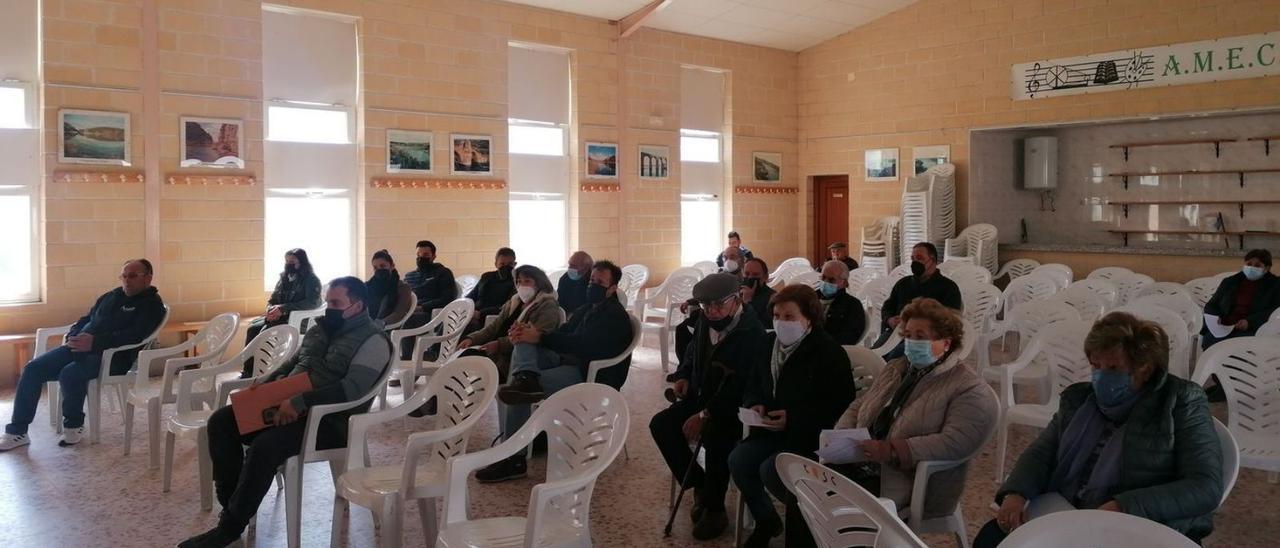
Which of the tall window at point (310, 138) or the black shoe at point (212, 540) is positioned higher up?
the tall window at point (310, 138)

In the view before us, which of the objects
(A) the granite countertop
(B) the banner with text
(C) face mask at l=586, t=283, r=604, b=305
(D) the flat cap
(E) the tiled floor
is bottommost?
(E) the tiled floor

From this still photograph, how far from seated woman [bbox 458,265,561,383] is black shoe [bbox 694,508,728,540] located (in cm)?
150

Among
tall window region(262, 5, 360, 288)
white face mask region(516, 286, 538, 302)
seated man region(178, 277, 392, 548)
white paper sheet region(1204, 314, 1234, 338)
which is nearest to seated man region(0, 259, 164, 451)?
seated man region(178, 277, 392, 548)

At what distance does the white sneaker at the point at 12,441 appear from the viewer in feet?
17.7

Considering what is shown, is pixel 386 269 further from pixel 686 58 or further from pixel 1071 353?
pixel 686 58

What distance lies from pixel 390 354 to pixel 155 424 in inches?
66.8

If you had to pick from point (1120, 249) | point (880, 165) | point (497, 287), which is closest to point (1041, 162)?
point (1120, 249)

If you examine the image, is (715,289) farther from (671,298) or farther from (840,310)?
(671,298)

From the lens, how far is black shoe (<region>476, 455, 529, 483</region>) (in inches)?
181

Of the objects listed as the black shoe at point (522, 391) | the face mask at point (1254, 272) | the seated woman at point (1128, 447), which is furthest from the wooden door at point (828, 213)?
the seated woman at point (1128, 447)

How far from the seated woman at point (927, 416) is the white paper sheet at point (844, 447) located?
0.09 ft

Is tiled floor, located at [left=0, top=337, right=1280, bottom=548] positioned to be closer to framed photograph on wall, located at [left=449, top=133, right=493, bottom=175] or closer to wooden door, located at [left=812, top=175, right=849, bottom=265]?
framed photograph on wall, located at [left=449, top=133, right=493, bottom=175]

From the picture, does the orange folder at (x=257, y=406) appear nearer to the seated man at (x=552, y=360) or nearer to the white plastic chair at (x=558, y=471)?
the white plastic chair at (x=558, y=471)

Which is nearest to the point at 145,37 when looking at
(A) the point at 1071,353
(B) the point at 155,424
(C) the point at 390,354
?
(B) the point at 155,424
